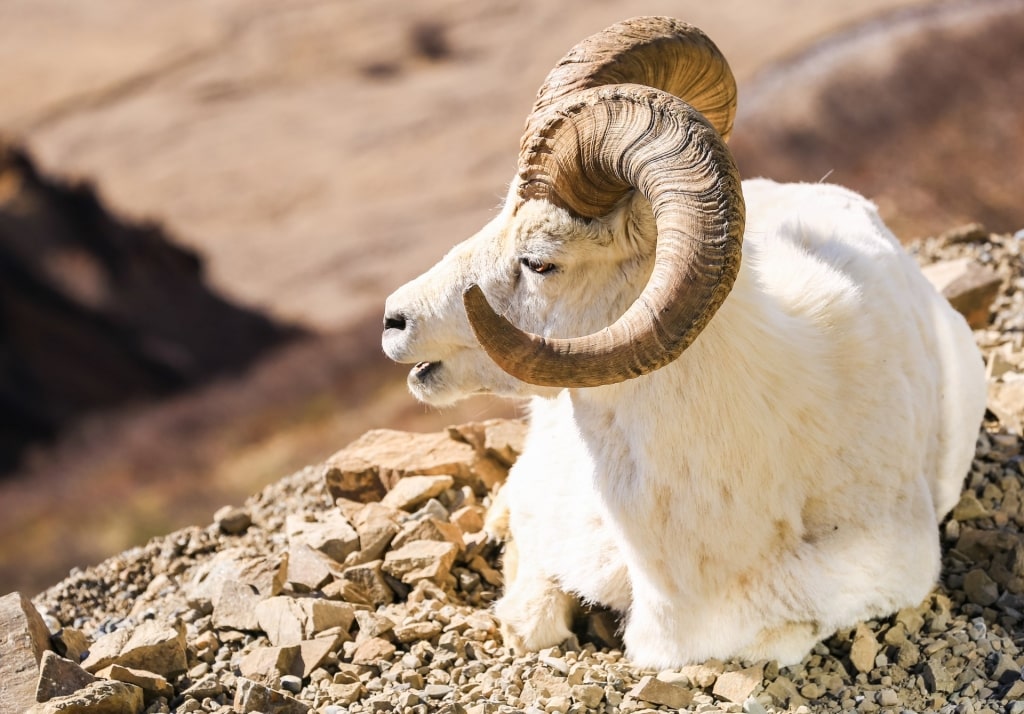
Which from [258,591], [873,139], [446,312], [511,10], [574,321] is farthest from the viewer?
[511,10]

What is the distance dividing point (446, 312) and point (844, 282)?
5.90 feet

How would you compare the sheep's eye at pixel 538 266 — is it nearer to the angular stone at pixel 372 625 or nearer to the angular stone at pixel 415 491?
the angular stone at pixel 372 625

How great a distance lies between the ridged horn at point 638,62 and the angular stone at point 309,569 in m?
2.54

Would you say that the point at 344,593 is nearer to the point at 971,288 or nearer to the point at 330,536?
the point at 330,536

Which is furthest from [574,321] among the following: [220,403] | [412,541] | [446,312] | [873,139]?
[220,403]

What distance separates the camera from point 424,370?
520cm

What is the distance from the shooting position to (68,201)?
91.0 feet

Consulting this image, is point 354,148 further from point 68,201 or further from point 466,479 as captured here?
point 466,479

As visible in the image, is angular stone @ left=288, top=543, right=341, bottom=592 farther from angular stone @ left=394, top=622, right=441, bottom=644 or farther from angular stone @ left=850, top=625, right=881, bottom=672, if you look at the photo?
angular stone @ left=850, top=625, right=881, bottom=672

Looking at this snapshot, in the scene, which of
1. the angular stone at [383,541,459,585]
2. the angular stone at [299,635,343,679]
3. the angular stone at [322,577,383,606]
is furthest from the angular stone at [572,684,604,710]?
the angular stone at [322,577,383,606]

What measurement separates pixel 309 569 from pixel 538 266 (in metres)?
2.23

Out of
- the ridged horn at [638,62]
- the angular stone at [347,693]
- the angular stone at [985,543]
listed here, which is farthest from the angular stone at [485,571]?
the ridged horn at [638,62]

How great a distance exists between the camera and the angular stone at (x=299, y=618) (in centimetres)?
539

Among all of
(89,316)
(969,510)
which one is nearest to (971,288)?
(969,510)
